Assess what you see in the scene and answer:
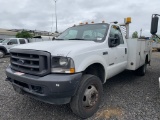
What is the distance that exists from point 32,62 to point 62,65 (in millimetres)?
570

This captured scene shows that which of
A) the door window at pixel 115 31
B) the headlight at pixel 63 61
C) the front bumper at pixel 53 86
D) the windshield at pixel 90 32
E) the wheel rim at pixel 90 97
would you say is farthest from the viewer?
the door window at pixel 115 31

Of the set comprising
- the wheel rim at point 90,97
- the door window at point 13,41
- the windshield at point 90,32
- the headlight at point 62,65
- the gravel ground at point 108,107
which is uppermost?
the windshield at point 90,32

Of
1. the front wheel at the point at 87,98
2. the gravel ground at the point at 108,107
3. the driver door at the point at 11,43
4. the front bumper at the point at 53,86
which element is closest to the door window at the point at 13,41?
the driver door at the point at 11,43

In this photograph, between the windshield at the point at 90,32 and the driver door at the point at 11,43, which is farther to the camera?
the driver door at the point at 11,43

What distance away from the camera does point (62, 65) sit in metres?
2.55

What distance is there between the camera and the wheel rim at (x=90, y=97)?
290 centimetres

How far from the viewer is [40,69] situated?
2551mm

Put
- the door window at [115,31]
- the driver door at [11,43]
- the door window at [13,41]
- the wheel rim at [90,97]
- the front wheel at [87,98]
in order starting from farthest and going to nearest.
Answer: the door window at [13,41] < the driver door at [11,43] < the door window at [115,31] < the wheel rim at [90,97] < the front wheel at [87,98]

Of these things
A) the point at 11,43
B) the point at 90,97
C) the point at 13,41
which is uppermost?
the point at 13,41

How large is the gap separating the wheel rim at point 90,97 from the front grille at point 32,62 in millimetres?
904

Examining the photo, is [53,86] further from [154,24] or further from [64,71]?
[154,24]

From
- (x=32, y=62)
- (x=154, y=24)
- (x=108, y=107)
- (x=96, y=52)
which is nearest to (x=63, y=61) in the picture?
(x=32, y=62)

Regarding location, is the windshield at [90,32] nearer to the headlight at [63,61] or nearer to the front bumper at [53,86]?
the headlight at [63,61]

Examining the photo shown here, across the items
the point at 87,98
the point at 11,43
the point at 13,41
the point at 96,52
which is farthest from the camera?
the point at 13,41
